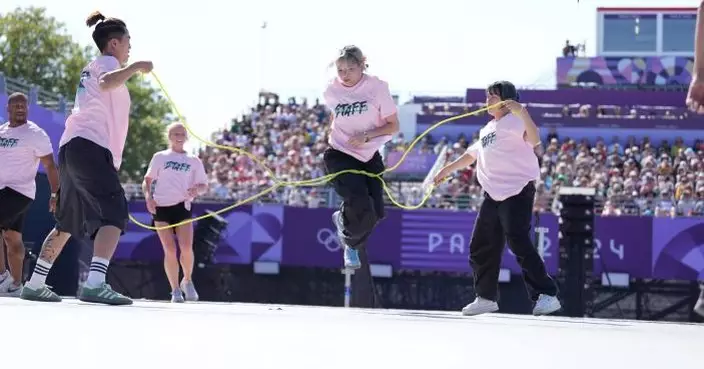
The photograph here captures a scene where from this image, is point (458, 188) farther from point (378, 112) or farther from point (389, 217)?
point (378, 112)

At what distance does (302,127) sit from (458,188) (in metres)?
10.2

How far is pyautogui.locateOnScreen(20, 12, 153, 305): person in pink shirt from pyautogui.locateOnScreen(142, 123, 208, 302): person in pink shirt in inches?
128

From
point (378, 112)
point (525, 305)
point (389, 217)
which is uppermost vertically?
point (378, 112)

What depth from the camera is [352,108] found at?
831cm

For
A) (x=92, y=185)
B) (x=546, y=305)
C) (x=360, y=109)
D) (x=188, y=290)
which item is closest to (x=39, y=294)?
(x=92, y=185)

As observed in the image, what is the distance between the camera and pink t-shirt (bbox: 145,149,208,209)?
36.2ft

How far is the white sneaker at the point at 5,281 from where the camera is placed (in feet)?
32.4

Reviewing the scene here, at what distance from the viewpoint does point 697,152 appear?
102 feet

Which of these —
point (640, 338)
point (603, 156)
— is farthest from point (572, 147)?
point (640, 338)

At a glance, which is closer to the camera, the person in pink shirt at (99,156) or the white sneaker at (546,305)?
the person in pink shirt at (99,156)

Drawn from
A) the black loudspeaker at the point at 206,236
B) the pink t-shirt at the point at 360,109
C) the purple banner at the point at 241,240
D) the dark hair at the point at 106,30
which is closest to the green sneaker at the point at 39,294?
the dark hair at the point at 106,30

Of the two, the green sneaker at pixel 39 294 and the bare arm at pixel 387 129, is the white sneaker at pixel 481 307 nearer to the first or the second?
the bare arm at pixel 387 129

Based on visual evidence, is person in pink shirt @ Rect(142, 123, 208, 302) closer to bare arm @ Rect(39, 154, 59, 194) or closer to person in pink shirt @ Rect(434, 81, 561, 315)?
bare arm @ Rect(39, 154, 59, 194)

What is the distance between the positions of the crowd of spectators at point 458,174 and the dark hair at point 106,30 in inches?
454
